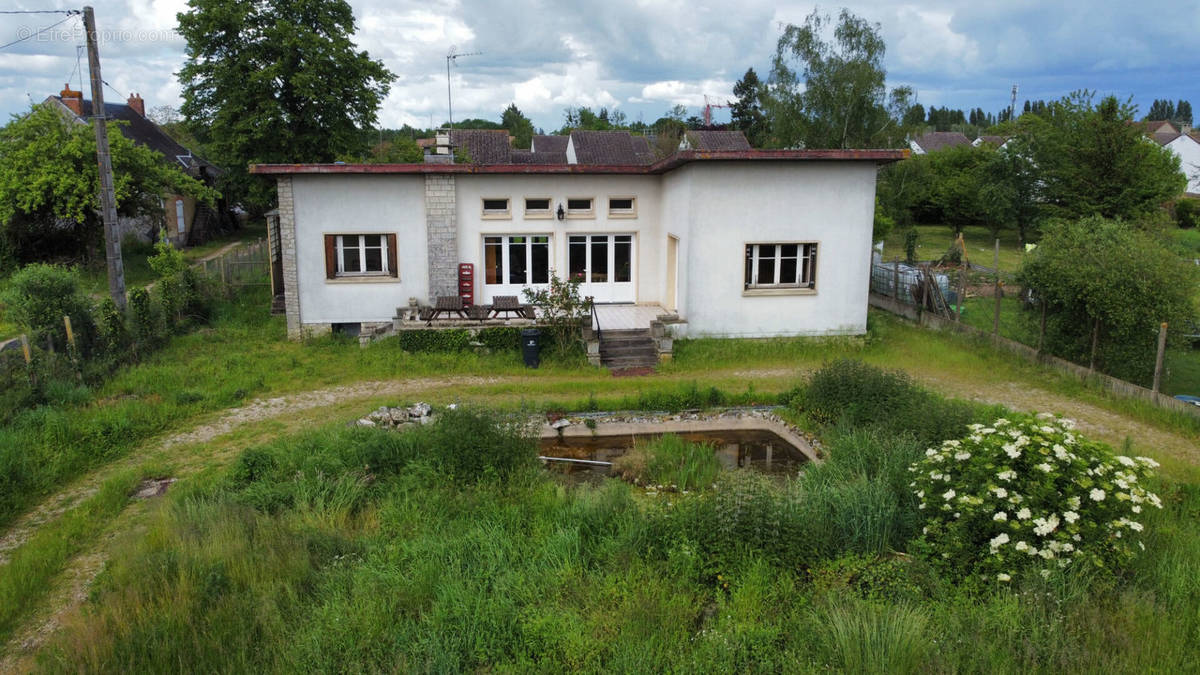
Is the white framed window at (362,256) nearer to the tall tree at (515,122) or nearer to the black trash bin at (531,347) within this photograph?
the black trash bin at (531,347)

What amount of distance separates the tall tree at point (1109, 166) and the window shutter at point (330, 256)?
940 inches

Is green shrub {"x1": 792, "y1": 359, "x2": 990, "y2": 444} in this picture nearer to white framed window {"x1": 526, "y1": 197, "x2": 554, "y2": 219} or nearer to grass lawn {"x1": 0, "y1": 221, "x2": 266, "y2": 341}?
white framed window {"x1": 526, "y1": 197, "x2": 554, "y2": 219}

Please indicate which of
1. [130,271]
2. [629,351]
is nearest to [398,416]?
[629,351]

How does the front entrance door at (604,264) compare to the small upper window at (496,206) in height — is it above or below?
below

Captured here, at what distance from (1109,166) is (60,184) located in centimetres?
3416

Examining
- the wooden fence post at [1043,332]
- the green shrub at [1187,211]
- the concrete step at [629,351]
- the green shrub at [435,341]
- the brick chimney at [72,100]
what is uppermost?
the brick chimney at [72,100]

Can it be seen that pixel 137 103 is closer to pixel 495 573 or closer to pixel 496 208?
pixel 496 208

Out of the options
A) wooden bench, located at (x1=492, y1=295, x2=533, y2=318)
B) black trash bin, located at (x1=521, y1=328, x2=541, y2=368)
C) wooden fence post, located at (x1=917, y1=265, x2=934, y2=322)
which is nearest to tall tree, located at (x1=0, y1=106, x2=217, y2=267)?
wooden bench, located at (x1=492, y1=295, x2=533, y2=318)

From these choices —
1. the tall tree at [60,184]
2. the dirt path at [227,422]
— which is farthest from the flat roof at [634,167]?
the tall tree at [60,184]

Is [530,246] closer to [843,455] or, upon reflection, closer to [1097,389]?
[843,455]

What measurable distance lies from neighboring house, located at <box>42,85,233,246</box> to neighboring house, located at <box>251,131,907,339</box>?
1360cm

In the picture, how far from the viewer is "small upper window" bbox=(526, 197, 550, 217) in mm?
17750

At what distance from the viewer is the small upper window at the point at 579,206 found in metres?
17.9

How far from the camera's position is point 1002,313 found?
795 inches
